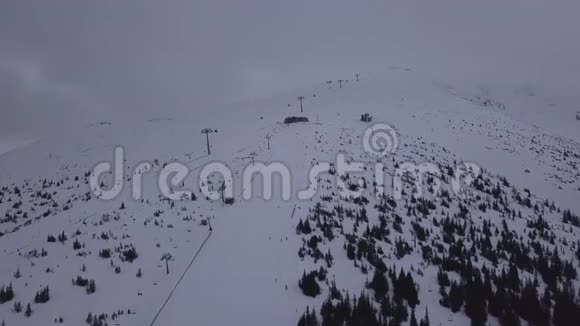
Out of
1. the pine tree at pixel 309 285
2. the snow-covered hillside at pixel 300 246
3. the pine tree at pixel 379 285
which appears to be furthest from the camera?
the pine tree at pixel 379 285

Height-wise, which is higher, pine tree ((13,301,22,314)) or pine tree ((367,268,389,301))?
pine tree ((13,301,22,314))

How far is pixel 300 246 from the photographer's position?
1238 cm

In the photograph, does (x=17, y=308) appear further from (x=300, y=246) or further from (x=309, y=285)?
(x=300, y=246)

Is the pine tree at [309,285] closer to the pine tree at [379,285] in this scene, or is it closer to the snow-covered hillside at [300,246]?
the snow-covered hillside at [300,246]

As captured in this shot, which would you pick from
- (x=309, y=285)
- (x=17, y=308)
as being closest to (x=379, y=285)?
(x=309, y=285)

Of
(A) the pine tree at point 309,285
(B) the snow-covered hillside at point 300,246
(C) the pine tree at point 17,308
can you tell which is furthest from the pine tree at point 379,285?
(C) the pine tree at point 17,308

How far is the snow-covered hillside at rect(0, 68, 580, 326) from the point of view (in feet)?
29.3

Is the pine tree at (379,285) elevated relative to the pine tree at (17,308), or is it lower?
lower

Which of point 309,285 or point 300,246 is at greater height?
point 300,246

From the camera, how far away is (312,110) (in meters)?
50.3

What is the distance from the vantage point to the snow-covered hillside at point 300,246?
29.3ft

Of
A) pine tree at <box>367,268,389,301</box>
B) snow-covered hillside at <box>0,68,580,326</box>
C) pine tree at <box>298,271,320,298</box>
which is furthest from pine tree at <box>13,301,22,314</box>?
pine tree at <box>367,268,389,301</box>

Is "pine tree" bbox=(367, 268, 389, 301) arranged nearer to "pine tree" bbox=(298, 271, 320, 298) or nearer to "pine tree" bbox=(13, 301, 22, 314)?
"pine tree" bbox=(298, 271, 320, 298)

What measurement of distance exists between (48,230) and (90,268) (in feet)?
17.8
